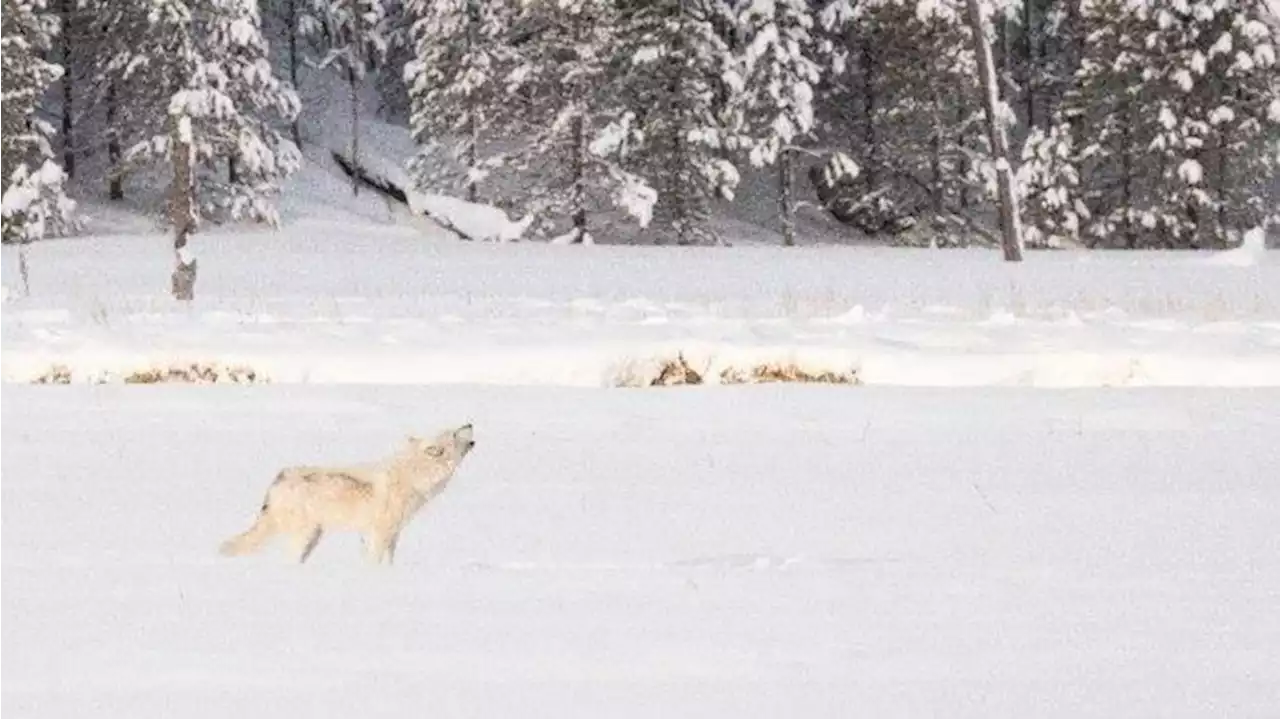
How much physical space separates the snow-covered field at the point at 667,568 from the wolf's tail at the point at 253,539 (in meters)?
0.12

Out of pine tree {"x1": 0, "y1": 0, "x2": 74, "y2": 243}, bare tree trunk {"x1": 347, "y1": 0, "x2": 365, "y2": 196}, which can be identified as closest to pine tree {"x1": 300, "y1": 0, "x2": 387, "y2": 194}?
bare tree trunk {"x1": 347, "y1": 0, "x2": 365, "y2": 196}

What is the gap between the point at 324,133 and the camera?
4881 centimetres

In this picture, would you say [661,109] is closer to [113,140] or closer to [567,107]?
[567,107]

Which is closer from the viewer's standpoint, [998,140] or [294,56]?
[998,140]

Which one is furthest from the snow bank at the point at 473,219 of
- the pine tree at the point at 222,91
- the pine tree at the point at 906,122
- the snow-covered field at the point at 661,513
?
the snow-covered field at the point at 661,513

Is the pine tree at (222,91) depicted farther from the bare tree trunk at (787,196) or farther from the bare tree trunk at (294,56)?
the bare tree trunk at (787,196)

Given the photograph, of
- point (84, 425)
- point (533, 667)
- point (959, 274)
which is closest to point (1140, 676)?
point (533, 667)

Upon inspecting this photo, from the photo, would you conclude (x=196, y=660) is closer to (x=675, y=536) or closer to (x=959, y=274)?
(x=675, y=536)

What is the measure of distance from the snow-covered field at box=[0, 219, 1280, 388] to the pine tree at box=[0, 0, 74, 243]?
1109 cm

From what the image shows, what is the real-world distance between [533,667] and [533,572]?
4.13 feet

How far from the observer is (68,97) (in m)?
41.4

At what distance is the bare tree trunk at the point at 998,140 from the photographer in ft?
Answer: 83.4

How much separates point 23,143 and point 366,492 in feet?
106

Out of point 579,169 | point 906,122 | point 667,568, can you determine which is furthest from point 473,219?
point 667,568
